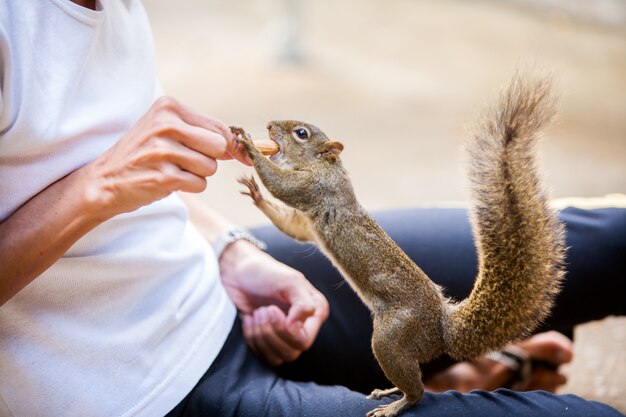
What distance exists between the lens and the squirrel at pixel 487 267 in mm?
824

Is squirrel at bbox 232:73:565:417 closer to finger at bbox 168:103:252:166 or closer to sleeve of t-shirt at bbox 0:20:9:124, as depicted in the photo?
finger at bbox 168:103:252:166

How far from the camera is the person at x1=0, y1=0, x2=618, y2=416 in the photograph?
0.75 m

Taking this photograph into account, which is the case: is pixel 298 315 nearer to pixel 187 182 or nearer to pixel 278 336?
pixel 278 336

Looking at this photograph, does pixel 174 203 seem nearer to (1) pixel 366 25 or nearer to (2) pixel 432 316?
(2) pixel 432 316

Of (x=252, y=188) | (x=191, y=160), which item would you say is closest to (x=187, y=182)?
(x=191, y=160)

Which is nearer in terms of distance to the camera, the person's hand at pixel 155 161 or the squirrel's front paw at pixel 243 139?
the person's hand at pixel 155 161

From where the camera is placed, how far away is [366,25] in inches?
188

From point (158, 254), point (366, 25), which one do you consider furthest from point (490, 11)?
point (158, 254)

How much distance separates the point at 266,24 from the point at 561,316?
159 inches

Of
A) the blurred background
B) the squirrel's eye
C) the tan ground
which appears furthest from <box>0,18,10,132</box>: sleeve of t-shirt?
the blurred background

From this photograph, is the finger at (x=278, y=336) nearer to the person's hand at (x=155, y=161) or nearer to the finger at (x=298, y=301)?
the finger at (x=298, y=301)

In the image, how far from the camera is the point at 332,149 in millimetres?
960

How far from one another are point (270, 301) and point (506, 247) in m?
0.37

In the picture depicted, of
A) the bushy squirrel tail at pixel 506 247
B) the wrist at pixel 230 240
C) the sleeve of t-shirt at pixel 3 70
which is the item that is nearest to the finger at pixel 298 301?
the wrist at pixel 230 240
